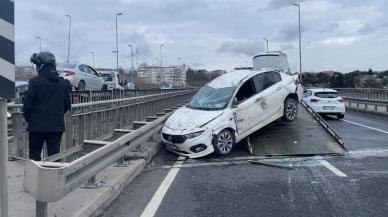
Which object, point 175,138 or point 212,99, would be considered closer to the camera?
point 175,138

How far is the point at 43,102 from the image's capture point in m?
6.81

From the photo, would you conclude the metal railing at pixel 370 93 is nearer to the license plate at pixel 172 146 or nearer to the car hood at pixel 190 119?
the car hood at pixel 190 119

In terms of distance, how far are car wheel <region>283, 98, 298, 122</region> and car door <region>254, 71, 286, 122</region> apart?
0.24 metres

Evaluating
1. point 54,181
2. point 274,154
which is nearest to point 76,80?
point 274,154

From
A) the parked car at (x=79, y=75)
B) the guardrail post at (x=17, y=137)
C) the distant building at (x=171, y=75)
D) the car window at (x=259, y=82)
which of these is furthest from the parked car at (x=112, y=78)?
the distant building at (x=171, y=75)

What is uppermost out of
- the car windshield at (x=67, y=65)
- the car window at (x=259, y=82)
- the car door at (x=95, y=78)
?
the car windshield at (x=67, y=65)

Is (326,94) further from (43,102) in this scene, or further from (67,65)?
(43,102)

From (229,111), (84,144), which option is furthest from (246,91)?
(84,144)

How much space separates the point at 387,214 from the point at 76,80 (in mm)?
19063

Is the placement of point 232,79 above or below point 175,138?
above

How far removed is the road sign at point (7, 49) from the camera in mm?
4344

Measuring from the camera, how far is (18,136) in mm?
9281

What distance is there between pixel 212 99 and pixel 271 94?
5.74ft

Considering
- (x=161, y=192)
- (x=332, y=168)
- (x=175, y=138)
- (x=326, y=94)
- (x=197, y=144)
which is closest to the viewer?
(x=161, y=192)
